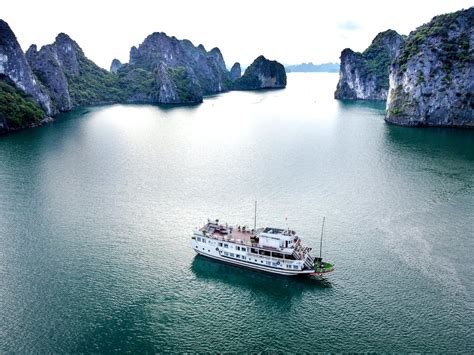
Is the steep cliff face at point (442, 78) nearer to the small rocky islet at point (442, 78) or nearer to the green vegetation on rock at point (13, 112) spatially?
the small rocky islet at point (442, 78)

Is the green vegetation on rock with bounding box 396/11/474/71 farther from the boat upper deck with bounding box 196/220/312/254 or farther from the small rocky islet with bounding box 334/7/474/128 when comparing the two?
the boat upper deck with bounding box 196/220/312/254

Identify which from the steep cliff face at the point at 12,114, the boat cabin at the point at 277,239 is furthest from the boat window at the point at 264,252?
the steep cliff face at the point at 12,114

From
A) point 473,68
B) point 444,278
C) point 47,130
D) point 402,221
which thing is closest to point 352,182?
point 402,221

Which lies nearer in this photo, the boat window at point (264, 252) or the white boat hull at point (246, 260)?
the white boat hull at point (246, 260)

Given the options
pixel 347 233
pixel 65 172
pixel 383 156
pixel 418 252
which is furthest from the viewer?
pixel 383 156

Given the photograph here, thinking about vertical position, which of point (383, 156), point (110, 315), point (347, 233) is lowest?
point (110, 315)

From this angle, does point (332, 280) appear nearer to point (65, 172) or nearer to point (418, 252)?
point (418, 252)
